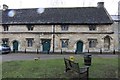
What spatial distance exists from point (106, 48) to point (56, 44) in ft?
27.0

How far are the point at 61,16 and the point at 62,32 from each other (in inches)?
144

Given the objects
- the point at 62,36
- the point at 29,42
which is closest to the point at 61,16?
the point at 62,36

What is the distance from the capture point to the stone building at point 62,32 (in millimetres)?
32781

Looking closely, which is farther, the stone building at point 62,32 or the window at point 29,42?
the window at point 29,42

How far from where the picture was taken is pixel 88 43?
32906 millimetres

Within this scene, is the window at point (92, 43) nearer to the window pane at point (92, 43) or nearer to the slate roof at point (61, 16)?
the window pane at point (92, 43)

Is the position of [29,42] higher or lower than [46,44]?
higher

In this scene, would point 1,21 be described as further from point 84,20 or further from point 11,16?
point 84,20

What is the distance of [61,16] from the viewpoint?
3553cm

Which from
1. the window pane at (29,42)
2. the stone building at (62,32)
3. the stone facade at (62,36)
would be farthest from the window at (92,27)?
the window pane at (29,42)

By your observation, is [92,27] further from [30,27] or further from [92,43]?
[30,27]

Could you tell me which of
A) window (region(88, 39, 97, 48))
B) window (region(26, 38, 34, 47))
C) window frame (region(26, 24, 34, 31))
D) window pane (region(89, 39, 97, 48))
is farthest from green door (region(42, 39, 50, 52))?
window pane (region(89, 39, 97, 48))

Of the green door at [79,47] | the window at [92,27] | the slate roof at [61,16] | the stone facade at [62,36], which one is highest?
the slate roof at [61,16]

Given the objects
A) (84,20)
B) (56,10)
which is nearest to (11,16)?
(56,10)
